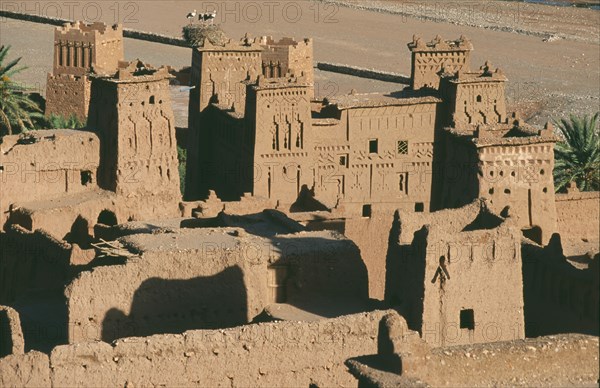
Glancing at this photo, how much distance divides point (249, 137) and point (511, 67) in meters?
44.0

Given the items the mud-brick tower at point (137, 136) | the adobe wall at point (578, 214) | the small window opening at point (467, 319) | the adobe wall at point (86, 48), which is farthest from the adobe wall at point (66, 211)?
the adobe wall at point (86, 48)

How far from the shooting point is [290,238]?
45.4 meters

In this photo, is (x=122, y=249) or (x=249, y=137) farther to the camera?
(x=249, y=137)

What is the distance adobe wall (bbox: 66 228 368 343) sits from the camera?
4281 cm

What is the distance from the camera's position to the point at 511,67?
3812 inches

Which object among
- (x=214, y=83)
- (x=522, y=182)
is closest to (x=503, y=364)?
(x=522, y=182)

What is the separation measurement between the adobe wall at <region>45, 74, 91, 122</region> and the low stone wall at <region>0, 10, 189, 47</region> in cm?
2540

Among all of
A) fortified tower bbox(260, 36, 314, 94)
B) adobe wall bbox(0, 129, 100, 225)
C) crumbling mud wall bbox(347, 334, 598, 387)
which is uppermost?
fortified tower bbox(260, 36, 314, 94)

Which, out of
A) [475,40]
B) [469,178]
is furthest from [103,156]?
[475,40]

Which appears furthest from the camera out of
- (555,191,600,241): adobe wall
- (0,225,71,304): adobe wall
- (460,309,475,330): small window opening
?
(555,191,600,241): adobe wall

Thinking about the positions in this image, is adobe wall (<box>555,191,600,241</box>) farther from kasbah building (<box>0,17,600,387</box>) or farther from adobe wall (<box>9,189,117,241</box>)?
adobe wall (<box>9,189,117,241</box>)

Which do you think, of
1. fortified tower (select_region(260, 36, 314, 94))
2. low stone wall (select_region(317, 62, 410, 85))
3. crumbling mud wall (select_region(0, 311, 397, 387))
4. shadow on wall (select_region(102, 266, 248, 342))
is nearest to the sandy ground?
low stone wall (select_region(317, 62, 410, 85))

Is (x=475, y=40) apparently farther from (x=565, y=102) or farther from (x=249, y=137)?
(x=249, y=137)

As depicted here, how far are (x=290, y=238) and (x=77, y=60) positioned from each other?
24261 millimetres
